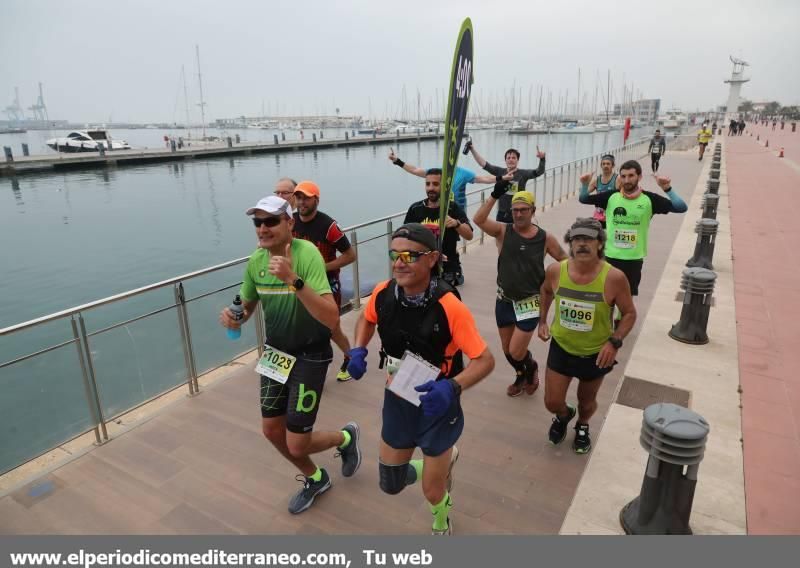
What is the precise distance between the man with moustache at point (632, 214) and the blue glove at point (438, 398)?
3722mm

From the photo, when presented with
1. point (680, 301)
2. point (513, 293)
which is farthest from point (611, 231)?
point (680, 301)

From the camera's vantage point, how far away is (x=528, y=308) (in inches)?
168

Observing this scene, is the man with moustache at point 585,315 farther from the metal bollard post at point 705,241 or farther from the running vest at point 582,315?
the metal bollard post at point 705,241

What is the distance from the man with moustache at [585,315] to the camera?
343cm

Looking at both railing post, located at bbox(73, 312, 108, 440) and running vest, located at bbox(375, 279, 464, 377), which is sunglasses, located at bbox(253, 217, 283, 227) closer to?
running vest, located at bbox(375, 279, 464, 377)

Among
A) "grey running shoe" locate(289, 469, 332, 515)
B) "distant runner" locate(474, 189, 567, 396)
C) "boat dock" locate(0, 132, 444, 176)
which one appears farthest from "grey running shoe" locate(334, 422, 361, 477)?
"boat dock" locate(0, 132, 444, 176)

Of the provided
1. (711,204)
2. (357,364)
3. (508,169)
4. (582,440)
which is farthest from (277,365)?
(711,204)

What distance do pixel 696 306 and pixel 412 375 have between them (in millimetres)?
→ 4781

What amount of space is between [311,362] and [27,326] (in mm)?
2114

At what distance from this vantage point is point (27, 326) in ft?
11.8

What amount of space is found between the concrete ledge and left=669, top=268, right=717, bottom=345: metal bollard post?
0.41ft

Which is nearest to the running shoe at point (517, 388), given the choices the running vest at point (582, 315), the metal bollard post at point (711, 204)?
the running vest at point (582, 315)

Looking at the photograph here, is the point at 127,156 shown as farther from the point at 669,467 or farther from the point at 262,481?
the point at 669,467

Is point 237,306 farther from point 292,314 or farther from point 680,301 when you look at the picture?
point 680,301
